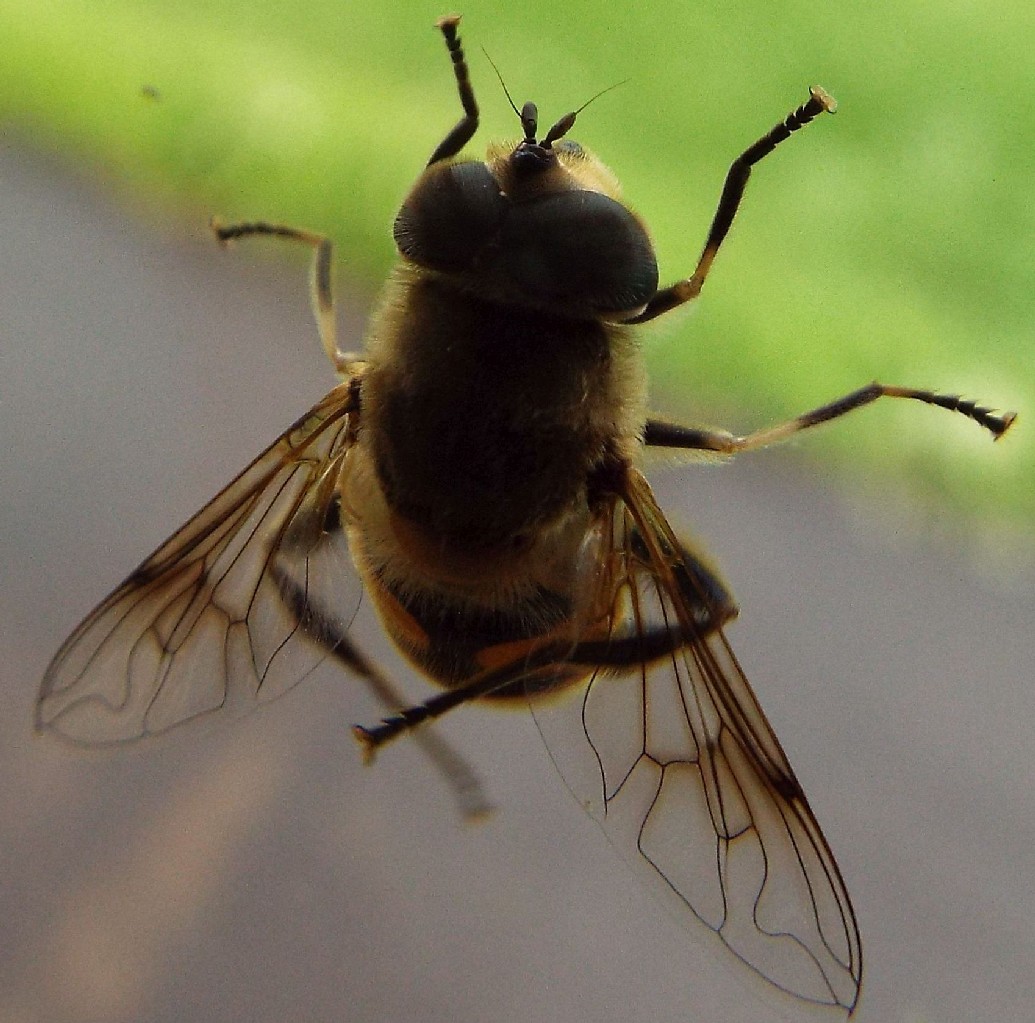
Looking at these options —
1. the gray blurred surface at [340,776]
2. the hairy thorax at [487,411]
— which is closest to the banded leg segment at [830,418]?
the hairy thorax at [487,411]

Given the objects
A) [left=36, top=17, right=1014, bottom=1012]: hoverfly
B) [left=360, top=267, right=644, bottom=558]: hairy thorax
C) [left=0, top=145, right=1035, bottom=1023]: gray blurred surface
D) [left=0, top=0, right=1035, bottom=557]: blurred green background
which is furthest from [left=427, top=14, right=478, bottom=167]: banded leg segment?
[left=0, top=145, right=1035, bottom=1023]: gray blurred surface

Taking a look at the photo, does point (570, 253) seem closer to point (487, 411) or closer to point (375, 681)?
point (487, 411)

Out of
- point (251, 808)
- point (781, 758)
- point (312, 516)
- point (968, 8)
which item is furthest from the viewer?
point (251, 808)

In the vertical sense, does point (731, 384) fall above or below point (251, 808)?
above

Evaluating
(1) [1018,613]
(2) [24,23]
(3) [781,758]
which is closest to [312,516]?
(3) [781,758]

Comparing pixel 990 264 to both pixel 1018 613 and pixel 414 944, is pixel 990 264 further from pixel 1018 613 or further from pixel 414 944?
pixel 414 944

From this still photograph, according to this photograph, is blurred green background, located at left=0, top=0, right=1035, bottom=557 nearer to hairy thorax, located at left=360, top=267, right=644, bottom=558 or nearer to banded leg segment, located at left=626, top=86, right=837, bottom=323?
banded leg segment, located at left=626, top=86, right=837, bottom=323
